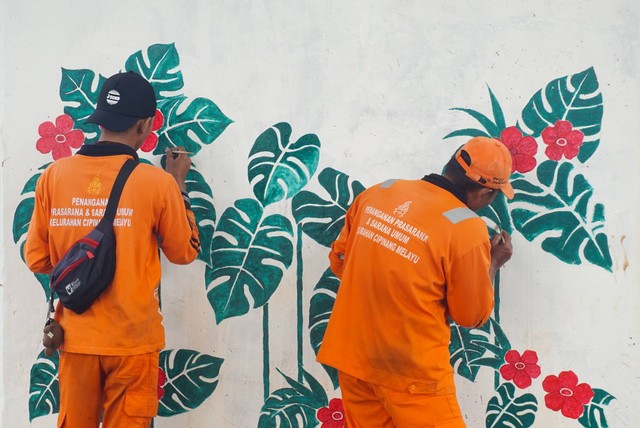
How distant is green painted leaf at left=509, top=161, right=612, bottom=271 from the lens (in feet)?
10.5

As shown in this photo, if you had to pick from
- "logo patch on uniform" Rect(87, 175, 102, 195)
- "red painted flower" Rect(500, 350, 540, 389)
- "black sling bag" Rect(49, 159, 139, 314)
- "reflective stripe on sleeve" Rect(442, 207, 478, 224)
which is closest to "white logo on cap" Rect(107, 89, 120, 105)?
"logo patch on uniform" Rect(87, 175, 102, 195)

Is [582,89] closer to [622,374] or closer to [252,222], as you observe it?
[622,374]

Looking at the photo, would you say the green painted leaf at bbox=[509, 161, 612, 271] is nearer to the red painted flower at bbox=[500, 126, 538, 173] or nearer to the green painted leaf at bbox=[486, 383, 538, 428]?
the red painted flower at bbox=[500, 126, 538, 173]

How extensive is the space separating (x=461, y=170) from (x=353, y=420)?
0.99 meters

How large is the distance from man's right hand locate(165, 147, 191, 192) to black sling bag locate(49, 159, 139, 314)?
0.62m

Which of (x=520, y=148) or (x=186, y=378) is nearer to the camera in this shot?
(x=520, y=148)

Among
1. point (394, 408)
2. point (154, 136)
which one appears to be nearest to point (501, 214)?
point (394, 408)

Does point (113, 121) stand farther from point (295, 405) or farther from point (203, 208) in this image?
point (295, 405)

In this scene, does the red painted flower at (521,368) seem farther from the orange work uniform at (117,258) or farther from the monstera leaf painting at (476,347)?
the orange work uniform at (117,258)

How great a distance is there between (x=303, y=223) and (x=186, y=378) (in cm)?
89

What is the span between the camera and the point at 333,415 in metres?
3.41

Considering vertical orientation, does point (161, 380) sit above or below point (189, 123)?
below

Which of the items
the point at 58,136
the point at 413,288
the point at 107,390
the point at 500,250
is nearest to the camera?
the point at 413,288

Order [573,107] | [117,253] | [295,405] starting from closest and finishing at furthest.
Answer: [117,253], [573,107], [295,405]
